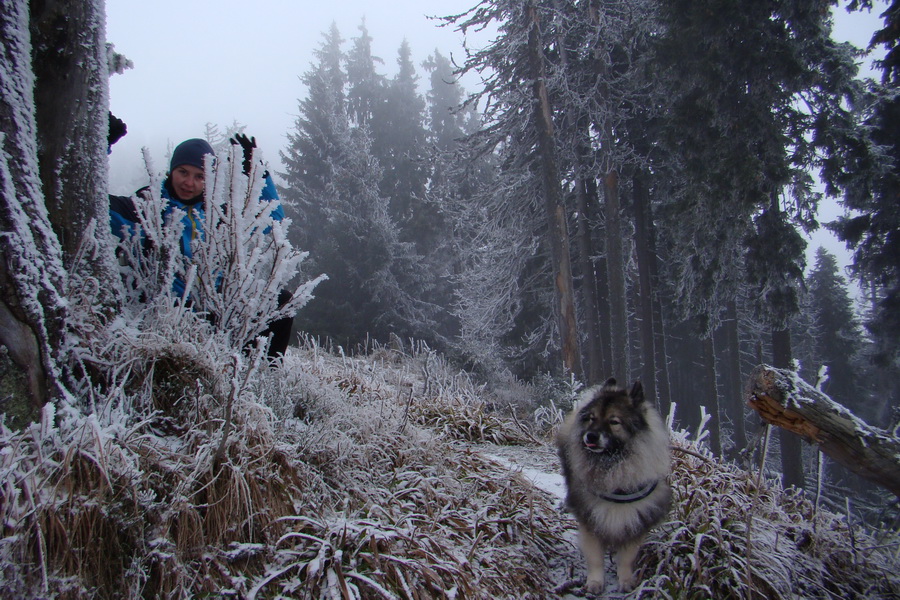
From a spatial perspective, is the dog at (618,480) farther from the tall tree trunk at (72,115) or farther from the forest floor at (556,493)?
the tall tree trunk at (72,115)

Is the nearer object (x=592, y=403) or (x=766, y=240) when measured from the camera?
(x=592, y=403)

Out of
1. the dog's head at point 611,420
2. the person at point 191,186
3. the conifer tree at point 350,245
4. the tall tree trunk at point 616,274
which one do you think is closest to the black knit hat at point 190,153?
the person at point 191,186

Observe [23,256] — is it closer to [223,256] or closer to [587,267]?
[223,256]

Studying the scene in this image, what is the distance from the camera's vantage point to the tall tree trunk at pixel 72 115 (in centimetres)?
239

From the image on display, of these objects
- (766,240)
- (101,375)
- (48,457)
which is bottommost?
(48,457)

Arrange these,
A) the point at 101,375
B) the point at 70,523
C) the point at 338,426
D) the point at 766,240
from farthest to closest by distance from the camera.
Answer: the point at 766,240 → the point at 338,426 → the point at 101,375 → the point at 70,523

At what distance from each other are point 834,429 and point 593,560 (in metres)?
1.69

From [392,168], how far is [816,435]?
26.5 meters

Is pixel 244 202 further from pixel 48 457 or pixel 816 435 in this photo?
pixel 816 435

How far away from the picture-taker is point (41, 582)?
5.38ft

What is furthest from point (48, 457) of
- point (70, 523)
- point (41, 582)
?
point (41, 582)

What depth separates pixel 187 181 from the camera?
12.1 feet

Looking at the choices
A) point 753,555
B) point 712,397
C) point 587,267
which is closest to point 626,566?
point 753,555

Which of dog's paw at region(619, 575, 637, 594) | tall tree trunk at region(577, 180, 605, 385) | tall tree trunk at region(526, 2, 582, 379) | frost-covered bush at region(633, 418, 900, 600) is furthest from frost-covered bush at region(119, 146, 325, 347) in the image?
tall tree trunk at region(577, 180, 605, 385)
